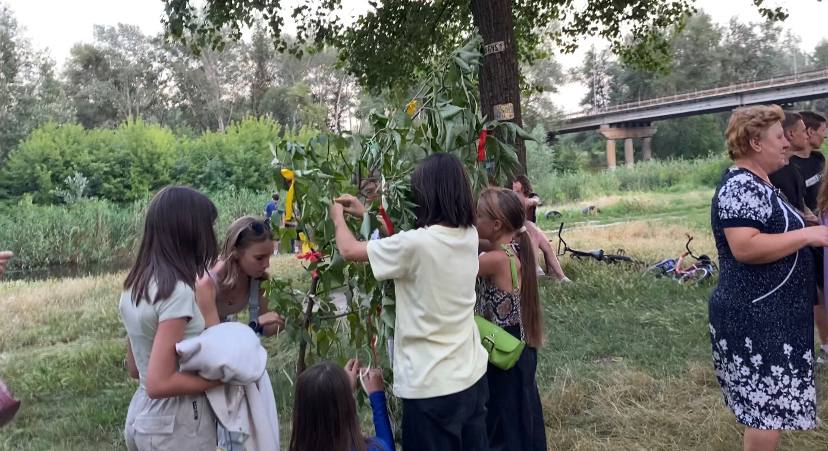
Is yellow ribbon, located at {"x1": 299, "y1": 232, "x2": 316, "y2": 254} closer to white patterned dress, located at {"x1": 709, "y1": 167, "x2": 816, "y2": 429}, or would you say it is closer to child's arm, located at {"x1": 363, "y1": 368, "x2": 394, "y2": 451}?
child's arm, located at {"x1": 363, "y1": 368, "x2": 394, "y2": 451}

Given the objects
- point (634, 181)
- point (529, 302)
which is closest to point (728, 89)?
point (634, 181)

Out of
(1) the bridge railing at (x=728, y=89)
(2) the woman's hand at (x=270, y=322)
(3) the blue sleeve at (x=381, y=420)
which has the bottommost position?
(3) the blue sleeve at (x=381, y=420)

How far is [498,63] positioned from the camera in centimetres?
693

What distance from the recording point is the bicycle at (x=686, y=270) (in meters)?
8.35

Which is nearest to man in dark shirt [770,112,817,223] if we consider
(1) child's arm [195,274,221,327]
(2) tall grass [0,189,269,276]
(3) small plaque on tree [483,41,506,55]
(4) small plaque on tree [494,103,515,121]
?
(4) small plaque on tree [494,103,515,121]

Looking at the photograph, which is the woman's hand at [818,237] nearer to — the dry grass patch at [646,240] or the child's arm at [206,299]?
the child's arm at [206,299]

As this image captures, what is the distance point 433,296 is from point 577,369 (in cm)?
312

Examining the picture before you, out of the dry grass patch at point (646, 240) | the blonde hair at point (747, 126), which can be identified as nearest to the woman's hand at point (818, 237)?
the blonde hair at point (747, 126)

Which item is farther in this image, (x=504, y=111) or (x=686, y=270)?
(x=686, y=270)

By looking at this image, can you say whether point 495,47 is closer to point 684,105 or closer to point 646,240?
point 646,240

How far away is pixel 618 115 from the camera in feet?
159

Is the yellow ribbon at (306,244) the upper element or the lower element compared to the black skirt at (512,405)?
upper

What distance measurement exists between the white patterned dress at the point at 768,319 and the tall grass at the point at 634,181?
25787 millimetres

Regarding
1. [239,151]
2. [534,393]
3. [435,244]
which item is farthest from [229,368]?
[239,151]
